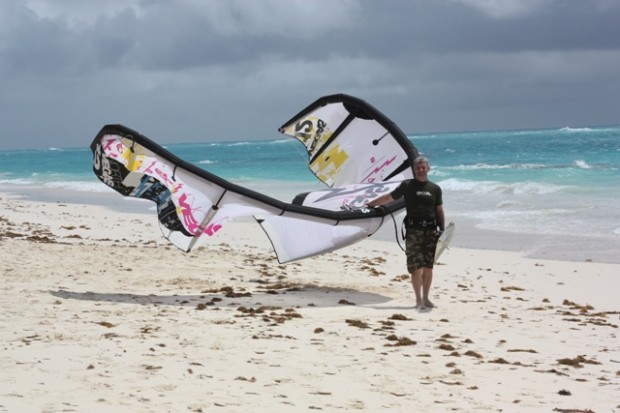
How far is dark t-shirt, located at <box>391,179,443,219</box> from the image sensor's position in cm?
707

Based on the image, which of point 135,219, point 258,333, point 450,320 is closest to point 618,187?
point 135,219

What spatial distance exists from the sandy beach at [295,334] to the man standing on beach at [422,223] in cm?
33

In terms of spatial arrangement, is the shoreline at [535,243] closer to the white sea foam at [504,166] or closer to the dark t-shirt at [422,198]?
the dark t-shirt at [422,198]

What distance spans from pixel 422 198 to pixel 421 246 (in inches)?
17.2

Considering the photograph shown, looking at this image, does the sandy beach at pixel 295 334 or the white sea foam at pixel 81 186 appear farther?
the white sea foam at pixel 81 186

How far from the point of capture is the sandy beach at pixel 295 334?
4277 millimetres

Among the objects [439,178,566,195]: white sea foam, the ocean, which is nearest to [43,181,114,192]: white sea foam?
the ocean

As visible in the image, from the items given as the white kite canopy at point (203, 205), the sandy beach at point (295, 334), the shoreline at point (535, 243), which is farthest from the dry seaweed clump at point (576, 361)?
the shoreline at point (535, 243)

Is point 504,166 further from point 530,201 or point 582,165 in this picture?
point 530,201

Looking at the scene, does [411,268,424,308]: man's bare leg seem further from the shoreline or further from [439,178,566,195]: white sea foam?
[439,178,566,195]: white sea foam

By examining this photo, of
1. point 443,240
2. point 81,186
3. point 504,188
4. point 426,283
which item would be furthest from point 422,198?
point 81,186

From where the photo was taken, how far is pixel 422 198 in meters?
7.09

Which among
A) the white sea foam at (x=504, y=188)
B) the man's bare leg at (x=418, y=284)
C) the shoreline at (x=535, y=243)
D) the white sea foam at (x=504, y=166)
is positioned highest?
the white sea foam at (x=504, y=166)

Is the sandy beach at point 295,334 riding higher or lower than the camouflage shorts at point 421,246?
lower
